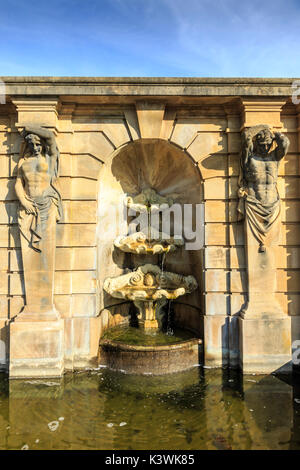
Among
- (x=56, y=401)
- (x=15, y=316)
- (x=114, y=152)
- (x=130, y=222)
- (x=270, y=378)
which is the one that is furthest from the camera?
(x=130, y=222)

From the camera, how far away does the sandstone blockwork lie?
5.91m

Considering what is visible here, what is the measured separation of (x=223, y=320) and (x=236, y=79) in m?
4.90

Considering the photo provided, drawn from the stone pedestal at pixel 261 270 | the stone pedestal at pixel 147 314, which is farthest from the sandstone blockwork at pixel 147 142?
the stone pedestal at pixel 147 314

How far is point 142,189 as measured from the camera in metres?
7.86

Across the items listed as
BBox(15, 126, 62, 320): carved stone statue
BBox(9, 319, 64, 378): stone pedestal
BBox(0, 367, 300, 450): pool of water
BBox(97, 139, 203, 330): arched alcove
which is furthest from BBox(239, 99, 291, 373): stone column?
BBox(15, 126, 62, 320): carved stone statue

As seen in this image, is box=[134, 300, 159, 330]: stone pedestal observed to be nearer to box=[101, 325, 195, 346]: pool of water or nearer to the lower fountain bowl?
box=[101, 325, 195, 346]: pool of water

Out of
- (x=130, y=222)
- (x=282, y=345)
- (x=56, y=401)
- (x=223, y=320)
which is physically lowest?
(x=56, y=401)

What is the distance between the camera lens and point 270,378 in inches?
220

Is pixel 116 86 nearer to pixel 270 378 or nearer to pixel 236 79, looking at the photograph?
pixel 236 79

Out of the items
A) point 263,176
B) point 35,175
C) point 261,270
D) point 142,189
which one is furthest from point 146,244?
point 263,176

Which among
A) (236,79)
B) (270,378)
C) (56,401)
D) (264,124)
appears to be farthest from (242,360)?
(236,79)

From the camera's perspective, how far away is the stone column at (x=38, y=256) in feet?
18.6

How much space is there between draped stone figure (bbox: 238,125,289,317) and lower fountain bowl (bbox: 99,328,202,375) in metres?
1.46

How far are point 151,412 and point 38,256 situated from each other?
349cm
